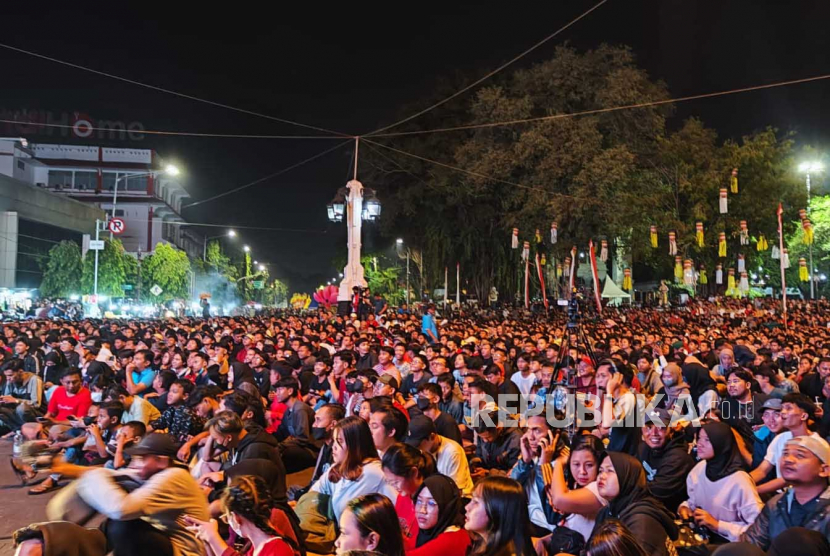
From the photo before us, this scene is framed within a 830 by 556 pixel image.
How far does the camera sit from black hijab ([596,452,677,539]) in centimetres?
374

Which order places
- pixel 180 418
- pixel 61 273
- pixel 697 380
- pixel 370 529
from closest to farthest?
1. pixel 370 529
2. pixel 180 418
3. pixel 697 380
4. pixel 61 273

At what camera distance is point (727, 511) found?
15.2 feet

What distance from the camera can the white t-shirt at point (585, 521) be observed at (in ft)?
13.8

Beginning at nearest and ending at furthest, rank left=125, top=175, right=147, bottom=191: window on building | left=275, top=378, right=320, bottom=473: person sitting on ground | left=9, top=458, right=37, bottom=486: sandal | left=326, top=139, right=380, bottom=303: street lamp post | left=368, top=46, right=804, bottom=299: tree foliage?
1. left=9, top=458, right=37, bottom=486: sandal
2. left=275, top=378, right=320, bottom=473: person sitting on ground
3. left=326, top=139, right=380, bottom=303: street lamp post
4. left=368, top=46, right=804, bottom=299: tree foliage
5. left=125, top=175, right=147, bottom=191: window on building

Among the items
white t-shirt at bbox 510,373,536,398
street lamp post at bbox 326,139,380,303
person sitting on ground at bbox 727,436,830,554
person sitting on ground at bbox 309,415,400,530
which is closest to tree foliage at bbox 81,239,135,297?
street lamp post at bbox 326,139,380,303

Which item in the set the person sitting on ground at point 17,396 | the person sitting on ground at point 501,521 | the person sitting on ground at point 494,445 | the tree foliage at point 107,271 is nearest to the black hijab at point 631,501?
the person sitting on ground at point 501,521

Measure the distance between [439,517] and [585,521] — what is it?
937 millimetres

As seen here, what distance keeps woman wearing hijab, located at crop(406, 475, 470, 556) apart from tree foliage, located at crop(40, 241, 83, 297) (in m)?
41.3

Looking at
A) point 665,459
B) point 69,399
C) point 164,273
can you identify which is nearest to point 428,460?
point 665,459

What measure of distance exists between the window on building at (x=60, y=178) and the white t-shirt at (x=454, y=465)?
70626 millimetres

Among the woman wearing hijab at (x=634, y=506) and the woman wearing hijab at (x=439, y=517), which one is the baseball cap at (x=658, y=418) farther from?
the woman wearing hijab at (x=439, y=517)

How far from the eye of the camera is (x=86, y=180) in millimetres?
67062

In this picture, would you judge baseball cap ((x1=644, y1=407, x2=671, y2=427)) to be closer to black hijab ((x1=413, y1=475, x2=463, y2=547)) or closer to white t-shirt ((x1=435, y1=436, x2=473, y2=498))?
white t-shirt ((x1=435, y1=436, x2=473, y2=498))

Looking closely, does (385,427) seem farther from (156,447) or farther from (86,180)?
(86,180)
